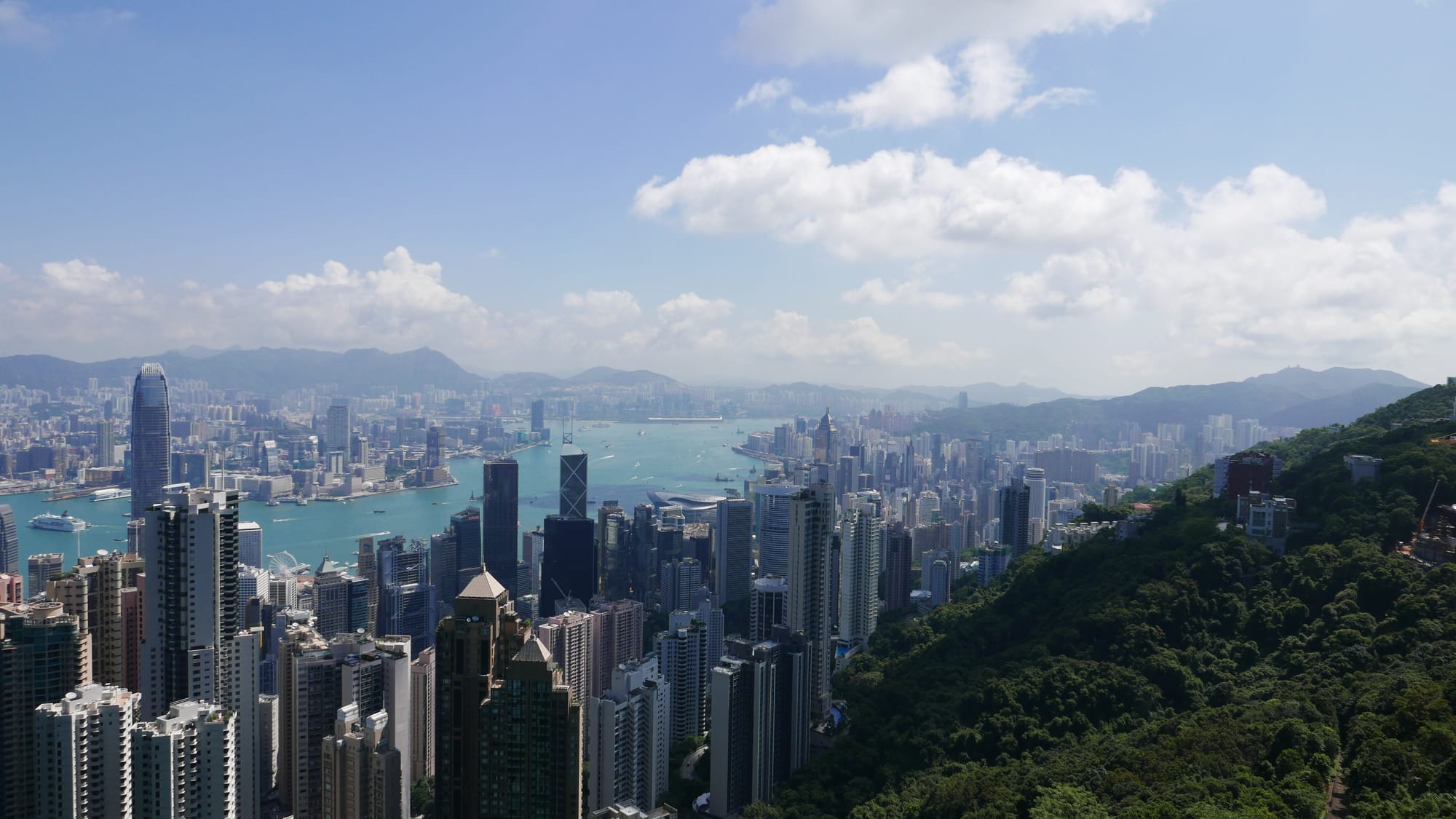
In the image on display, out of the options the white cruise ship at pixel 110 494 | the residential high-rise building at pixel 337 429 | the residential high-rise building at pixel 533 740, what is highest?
the residential high-rise building at pixel 337 429

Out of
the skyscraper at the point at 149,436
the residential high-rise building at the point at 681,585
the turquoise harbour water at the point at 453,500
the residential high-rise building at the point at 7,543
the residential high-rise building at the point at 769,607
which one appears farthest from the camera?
the skyscraper at the point at 149,436

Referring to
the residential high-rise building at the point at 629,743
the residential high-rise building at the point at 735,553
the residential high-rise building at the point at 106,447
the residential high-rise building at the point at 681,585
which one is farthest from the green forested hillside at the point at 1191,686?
the residential high-rise building at the point at 106,447

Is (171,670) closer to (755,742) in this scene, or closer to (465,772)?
(465,772)

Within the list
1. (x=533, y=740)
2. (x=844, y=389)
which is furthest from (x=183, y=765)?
(x=844, y=389)

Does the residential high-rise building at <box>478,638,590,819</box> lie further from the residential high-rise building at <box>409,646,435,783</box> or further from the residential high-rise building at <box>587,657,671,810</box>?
the residential high-rise building at <box>409,646,435,783</box>

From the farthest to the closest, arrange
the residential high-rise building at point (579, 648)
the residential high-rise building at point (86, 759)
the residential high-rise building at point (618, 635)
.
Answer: the residential high-rise building at point (618, 635)
the residential high-rise building at point (579, 648)
the residential high-rise building at point (86, 759)

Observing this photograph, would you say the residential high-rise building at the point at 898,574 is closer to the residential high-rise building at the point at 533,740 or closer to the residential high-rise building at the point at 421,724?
the residential high-rise building at the point at 421,724

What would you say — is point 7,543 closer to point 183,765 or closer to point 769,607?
point 183,765

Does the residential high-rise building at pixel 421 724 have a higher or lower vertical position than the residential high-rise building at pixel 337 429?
lower
